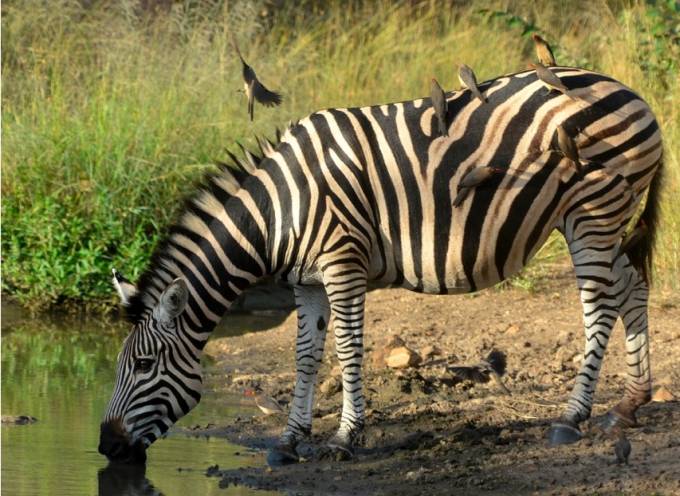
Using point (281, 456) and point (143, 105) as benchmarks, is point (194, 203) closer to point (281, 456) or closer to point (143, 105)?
point (281, 456)

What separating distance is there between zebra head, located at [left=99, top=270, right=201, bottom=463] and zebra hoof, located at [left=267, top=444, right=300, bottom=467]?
50 centimetres

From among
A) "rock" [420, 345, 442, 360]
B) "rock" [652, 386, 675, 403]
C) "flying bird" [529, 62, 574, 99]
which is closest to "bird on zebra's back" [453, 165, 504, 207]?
"flying bird" [529, 62, 574, 99]

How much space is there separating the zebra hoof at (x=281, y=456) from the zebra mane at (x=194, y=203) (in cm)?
101

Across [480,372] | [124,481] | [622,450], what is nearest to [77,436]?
[124,481]

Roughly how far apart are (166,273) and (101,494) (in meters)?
1.24

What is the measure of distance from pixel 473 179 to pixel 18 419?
304 centimetres

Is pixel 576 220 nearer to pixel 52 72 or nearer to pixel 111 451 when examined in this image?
pixel 111 451

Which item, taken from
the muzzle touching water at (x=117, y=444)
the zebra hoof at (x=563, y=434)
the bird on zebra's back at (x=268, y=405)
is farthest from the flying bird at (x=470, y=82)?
the muzzle touching water at (x=117, y=444)

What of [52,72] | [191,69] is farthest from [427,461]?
[52,72]

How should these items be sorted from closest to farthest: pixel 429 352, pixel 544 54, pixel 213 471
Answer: pixel 213 471 → pixel 544 54 → pixel 429 352

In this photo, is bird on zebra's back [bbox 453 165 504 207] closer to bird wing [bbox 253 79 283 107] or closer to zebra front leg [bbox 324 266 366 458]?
zebra front leg [bbox 324 266 366 458]

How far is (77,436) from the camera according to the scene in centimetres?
740

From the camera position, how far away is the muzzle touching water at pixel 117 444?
6.81 meters

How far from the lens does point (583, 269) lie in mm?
6957
